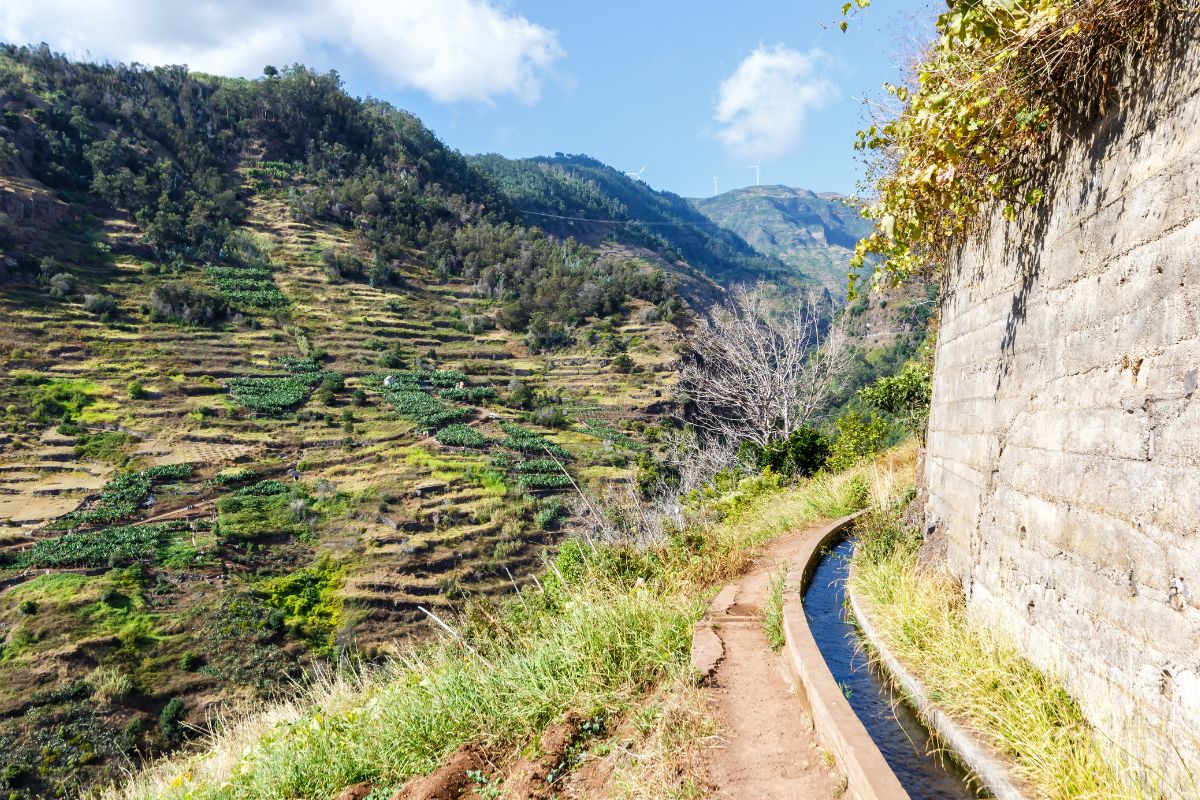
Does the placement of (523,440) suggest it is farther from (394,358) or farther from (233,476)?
(233,476)

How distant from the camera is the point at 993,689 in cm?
323

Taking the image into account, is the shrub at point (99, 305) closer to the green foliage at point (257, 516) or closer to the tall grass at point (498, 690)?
the green foliage at point (257, 516)

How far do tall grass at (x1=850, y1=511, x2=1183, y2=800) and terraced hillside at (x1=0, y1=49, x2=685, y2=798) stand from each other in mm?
3403

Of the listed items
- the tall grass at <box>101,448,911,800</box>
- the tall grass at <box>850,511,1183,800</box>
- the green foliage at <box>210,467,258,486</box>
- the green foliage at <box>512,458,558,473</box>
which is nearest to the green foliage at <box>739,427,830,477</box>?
the tall grass at <box>101,448,911,800</box>

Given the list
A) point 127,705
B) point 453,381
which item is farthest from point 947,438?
point 453,381

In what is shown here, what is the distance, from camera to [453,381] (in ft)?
166

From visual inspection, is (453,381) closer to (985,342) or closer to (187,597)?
(187,597)

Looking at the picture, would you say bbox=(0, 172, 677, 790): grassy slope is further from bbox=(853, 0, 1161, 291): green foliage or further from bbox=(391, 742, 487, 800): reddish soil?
bbox=(853, 0, 1161, 291): green foliage

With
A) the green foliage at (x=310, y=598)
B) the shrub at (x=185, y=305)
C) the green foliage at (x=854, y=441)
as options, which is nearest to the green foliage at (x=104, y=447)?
the green foliage at (x=310, y=598)

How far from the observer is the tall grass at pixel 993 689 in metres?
2.40

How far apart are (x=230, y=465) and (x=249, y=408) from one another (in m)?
6.46

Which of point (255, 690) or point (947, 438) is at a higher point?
point (947, 438)

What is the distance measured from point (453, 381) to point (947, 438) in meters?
47.9

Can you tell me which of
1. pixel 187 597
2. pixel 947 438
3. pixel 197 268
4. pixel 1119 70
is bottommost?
pixel 187 597
